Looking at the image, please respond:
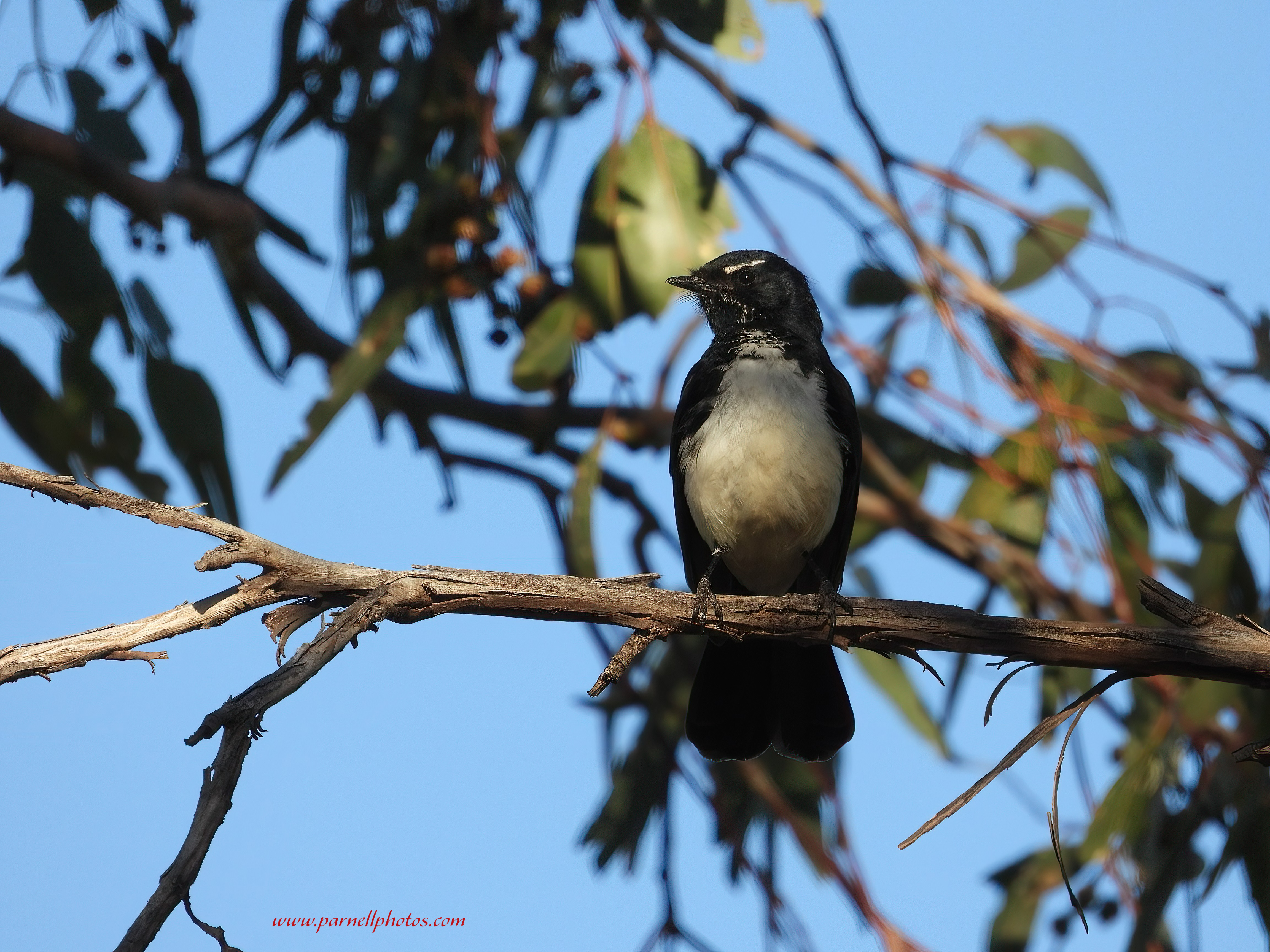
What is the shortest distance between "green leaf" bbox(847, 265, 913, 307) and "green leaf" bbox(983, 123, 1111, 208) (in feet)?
2.54

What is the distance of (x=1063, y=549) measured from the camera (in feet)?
16.6

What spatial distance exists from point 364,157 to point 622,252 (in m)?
1.08

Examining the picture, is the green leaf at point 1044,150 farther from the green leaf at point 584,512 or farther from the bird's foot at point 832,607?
the bird's foot at point 832,607

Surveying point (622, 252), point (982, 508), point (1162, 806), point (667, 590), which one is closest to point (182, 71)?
point (622, 252)

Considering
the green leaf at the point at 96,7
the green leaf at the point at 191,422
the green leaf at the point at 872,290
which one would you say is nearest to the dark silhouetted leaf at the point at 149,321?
the green leaf at the point at 191,422

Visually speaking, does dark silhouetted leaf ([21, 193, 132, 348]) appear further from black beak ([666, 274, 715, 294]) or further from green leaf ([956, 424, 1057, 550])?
green leaf ([956, 424, 1057, 550])

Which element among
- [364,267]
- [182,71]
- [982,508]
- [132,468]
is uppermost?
[182,71]

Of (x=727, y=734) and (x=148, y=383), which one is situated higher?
(x=148, y=383)

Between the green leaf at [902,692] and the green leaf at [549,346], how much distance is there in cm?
201

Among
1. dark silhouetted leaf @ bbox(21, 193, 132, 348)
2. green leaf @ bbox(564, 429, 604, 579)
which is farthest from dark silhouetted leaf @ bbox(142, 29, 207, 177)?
green leaf @ bbox(564, 429, 604, 579)

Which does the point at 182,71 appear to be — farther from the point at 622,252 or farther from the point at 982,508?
the point at 982,508

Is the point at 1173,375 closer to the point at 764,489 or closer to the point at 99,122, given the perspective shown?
the point at 764,489

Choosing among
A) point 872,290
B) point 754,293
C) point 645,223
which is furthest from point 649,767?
point 872,290

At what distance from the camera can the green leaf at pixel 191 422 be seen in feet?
14.6
